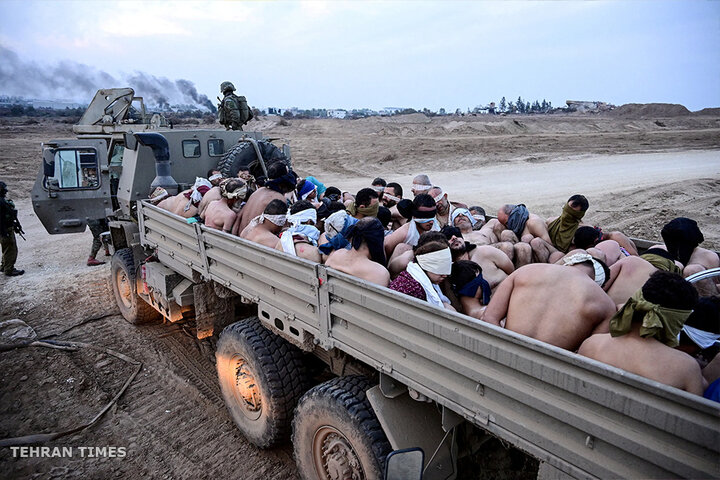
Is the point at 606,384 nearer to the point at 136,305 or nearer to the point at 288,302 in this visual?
the point at 288,302

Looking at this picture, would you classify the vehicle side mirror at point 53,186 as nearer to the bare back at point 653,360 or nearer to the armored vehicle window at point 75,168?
the armored vehicle window at point 75,168

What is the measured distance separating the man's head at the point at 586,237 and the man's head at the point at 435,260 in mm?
1726

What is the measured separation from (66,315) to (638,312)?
6.87 metres

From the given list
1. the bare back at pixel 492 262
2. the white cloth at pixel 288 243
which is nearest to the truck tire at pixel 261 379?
the white cloth at pixel 288 243

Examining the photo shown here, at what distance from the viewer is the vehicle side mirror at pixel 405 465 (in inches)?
88.0

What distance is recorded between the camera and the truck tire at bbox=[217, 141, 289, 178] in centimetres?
670

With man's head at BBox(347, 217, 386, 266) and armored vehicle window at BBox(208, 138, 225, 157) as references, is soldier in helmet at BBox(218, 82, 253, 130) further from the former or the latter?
man's head at BBox(347, 217, 386, 266)

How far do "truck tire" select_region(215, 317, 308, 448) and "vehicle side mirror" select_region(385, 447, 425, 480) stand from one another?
131 cm

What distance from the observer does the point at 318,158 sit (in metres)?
21.7

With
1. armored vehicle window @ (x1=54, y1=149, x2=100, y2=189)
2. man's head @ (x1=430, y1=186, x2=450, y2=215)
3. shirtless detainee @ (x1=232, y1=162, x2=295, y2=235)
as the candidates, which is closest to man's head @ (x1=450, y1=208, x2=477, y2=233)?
man's head @ (x1=430, y1=186, x2=450, y2=215)

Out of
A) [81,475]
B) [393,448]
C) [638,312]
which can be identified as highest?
[638,312]

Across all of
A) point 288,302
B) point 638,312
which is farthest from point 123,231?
point 638,312

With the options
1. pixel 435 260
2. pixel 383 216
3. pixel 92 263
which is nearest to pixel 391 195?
pixel 383 216

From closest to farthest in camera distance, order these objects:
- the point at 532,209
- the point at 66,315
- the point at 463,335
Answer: the point at 463,335 < the point at 66,315 < the point at 532,209
